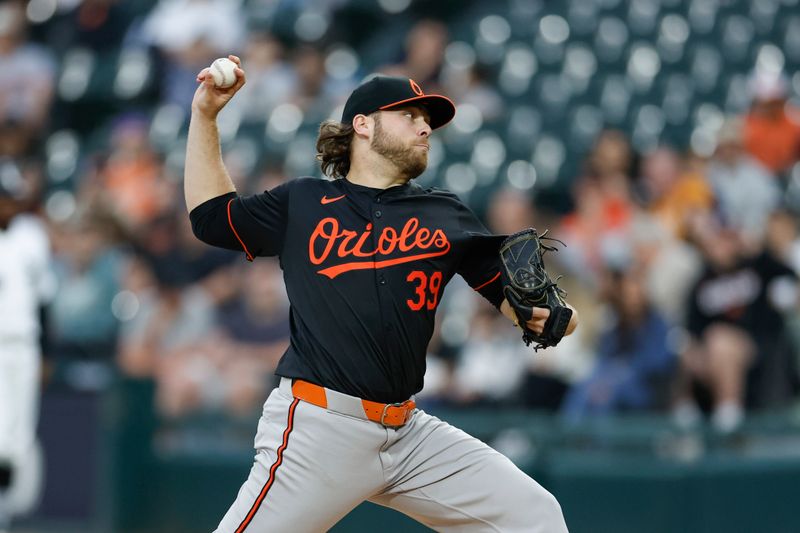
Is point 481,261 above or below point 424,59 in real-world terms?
below

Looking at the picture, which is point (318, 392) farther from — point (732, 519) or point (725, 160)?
point (725, 160)

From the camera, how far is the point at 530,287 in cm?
361

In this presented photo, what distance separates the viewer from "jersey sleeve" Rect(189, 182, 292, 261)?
379 centimetres

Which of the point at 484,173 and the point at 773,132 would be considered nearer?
the point at 773,132

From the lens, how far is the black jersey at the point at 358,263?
12.0ft

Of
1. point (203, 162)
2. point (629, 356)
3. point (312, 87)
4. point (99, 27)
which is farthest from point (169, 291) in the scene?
point (203, 162)

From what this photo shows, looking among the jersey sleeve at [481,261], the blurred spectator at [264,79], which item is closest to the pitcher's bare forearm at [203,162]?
the jersey sleeve at [481,261]

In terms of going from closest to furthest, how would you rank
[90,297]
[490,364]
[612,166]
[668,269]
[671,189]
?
[668,269], [490,364], [671,189], [612,166], [90,297]

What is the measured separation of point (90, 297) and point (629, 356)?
13.0 feet

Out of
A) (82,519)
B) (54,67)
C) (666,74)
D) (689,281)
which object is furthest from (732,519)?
(54,67)

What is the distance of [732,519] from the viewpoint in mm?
6168

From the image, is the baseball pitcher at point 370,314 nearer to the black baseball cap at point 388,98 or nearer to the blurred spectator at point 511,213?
the black baseball cap at point 388,98

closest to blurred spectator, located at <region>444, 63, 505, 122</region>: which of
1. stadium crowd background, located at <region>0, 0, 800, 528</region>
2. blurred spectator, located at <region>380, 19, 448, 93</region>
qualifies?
stadium crowd background, located at <region>0, 0, 800, 528</region>

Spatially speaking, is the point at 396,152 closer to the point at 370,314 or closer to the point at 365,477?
the point at 370,314
